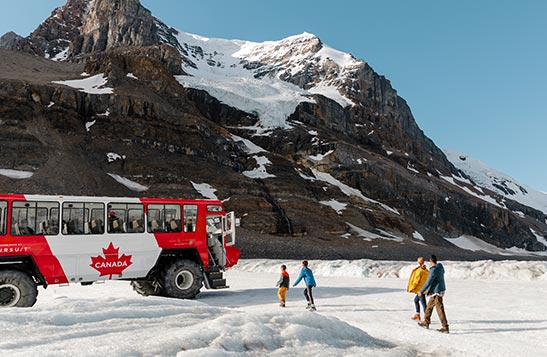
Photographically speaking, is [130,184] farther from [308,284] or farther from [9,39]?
[9,39]

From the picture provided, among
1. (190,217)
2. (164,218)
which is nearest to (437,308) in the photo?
(190,217)

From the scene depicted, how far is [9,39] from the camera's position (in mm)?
163375

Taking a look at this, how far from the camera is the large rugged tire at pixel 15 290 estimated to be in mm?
12812

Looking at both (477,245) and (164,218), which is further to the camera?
(477,245)

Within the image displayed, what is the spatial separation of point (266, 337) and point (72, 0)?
18890cm

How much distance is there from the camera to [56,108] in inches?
2562

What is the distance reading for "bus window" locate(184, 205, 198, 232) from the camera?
16422 mm

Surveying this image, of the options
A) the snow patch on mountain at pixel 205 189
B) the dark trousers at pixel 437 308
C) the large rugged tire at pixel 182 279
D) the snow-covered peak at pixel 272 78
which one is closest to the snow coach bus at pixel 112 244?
the large rugged tire at pixel 182 279

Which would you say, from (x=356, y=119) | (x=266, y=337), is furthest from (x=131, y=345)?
(x=356, y=119)

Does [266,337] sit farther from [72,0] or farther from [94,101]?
[72,0]

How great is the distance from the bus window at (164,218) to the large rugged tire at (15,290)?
13.8 ft

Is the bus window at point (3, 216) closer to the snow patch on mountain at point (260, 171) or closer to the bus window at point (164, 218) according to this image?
the bus window at point (164, 218)

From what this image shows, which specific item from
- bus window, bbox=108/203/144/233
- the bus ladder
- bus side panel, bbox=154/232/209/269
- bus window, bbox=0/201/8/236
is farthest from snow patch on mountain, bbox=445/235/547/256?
bus window, bbox=0/201/8/236

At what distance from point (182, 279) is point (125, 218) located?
10.7 feet
